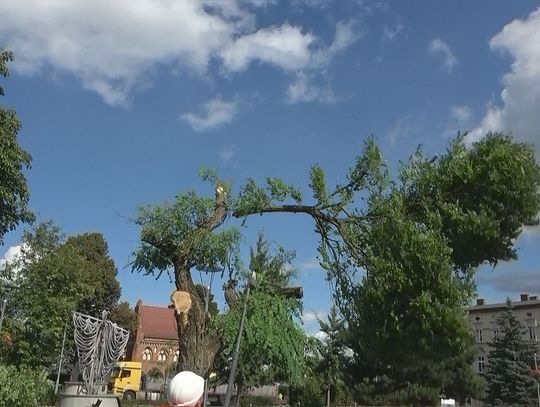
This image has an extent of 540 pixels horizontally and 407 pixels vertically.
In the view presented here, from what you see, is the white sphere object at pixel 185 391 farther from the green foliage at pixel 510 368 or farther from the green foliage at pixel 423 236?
the green foliage at pixel 510 368

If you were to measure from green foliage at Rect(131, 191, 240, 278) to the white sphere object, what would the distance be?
1169cm

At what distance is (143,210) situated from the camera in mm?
16328

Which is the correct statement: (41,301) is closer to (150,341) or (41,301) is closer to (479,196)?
(479,196)

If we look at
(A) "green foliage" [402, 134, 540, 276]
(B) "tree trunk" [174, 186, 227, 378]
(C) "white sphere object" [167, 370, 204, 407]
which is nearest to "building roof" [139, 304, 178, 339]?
(B) "tree trunk" [174, 186, 227, 378]

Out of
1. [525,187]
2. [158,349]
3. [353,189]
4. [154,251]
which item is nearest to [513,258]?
[525,187]

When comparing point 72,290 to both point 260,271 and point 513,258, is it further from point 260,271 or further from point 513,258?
point 513,258

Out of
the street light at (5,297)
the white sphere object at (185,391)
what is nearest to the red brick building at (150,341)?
the street light at (5,297)

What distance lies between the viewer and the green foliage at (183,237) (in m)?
16.1

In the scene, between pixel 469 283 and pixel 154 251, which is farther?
pixel 154 251

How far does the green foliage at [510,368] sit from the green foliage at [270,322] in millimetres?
36140

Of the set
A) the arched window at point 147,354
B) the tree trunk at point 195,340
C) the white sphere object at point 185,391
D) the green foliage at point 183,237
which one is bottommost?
the white sphere object at point 185,391

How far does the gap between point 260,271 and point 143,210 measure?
387cm

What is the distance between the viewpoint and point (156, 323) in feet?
285

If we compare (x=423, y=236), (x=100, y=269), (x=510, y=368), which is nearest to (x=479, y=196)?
(x=423, y=236)
